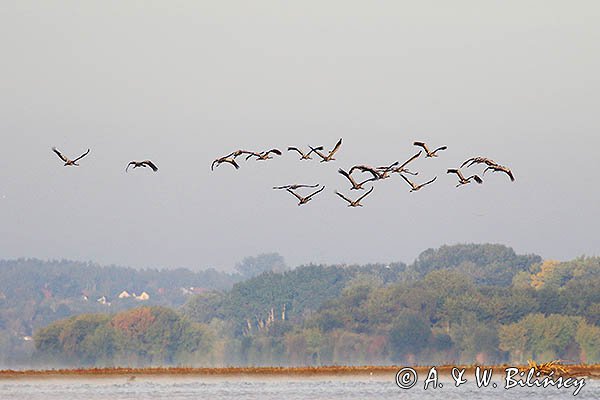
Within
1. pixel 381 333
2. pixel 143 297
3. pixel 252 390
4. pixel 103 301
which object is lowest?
pixel 252 390

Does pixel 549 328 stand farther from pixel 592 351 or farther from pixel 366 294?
pixel 366 294

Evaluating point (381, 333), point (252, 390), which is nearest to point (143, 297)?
point (381, 333)

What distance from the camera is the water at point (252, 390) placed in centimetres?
4712

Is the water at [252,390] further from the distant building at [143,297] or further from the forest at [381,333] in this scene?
the distant building at [143,297]

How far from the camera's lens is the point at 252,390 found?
169ft

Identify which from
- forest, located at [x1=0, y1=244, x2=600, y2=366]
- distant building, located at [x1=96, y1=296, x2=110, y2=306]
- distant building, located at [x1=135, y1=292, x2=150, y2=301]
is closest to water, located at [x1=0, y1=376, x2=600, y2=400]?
forest, located at [x1=0, y1=244, x2=600, y2=366]

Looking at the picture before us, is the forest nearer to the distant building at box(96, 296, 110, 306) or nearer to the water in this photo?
the water

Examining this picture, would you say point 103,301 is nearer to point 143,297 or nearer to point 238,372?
point 143,297

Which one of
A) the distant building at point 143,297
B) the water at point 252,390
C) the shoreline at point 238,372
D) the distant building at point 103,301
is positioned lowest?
the water at point 252,390

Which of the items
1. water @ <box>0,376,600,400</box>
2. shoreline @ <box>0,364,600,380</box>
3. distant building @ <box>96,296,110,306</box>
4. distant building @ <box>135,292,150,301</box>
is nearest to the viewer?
water @ <box>0,376,600,400</box>

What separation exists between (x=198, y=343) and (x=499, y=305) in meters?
24.3

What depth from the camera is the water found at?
47.1 metres

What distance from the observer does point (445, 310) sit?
105m

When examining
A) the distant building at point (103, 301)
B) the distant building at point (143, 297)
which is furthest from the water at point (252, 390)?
the distant building at point (143, 297)
